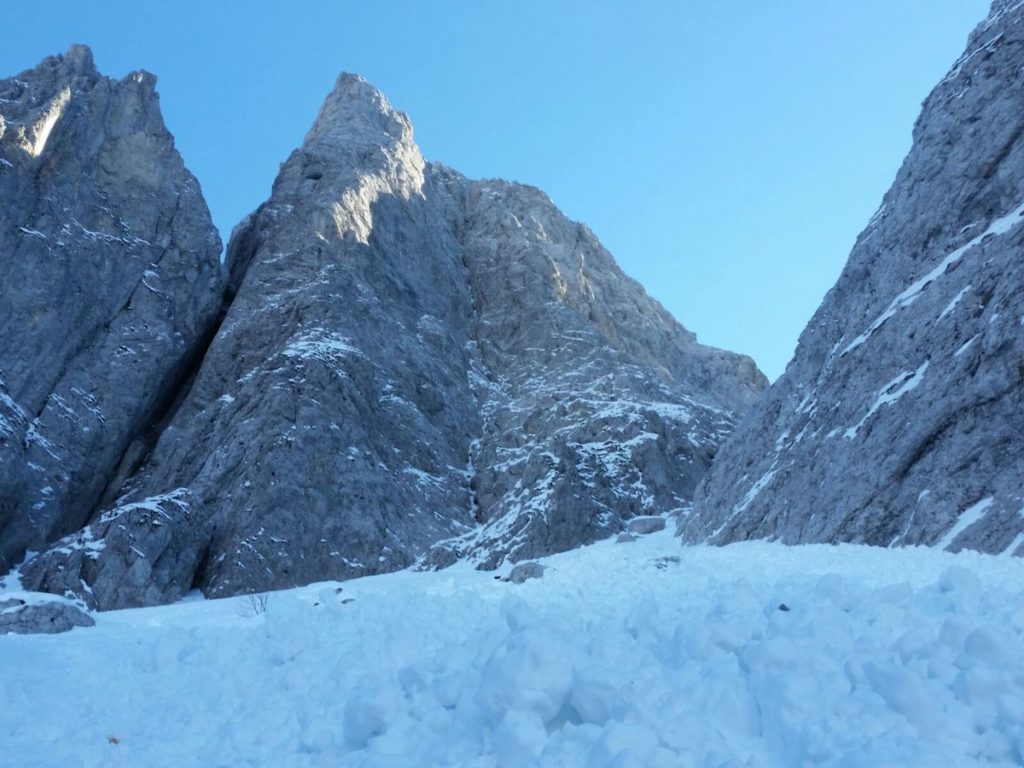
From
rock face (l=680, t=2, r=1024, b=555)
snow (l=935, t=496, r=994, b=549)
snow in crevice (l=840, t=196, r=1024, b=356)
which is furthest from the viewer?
snow in crevice (l=840, t=196, r=1024, b=356)

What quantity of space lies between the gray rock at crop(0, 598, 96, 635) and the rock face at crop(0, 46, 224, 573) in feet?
94.5

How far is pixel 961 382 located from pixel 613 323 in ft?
170

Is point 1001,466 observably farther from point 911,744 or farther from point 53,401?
point 53,401

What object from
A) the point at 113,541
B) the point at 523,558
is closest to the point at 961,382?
the point at 523,558

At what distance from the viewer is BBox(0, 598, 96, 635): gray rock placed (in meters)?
14.9

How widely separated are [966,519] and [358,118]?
69.4 meters

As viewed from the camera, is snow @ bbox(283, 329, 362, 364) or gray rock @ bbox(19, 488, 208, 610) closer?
gray rock @ bbox(19, 488, 208, 610)

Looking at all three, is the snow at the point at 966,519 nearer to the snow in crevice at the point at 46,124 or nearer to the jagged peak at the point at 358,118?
the snow in crevice at the point at 46,124

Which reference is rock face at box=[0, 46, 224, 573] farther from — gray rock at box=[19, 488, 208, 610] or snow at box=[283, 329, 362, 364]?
snow at box=[283, 329, 362, 364]

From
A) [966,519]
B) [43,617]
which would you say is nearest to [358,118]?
[43,617]

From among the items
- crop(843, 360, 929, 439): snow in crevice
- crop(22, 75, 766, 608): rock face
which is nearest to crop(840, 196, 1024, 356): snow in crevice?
crop(843, 360, 929, 439): snow in crevice

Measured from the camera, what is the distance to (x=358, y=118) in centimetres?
7506

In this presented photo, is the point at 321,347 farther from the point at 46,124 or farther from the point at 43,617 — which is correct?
the point at 43,617

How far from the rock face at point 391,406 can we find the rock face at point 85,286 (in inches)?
116
